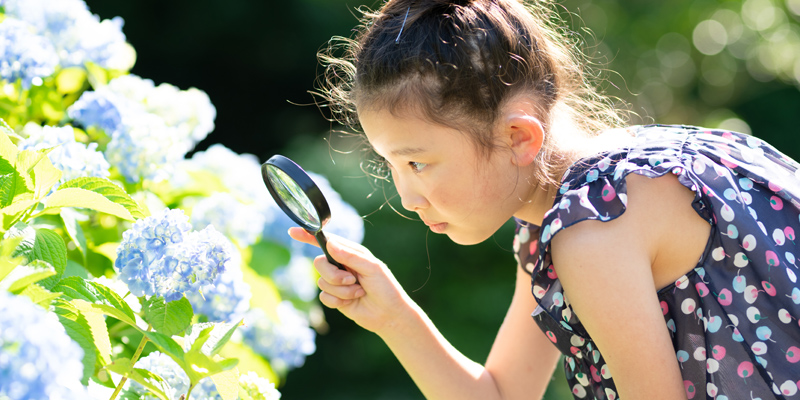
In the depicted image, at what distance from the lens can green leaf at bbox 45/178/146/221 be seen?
91 centimetres

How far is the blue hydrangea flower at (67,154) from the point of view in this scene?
111cm

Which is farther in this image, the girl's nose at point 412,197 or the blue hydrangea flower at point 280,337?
the blue hydrangea flower at point 280,337

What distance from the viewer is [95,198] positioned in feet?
3.02

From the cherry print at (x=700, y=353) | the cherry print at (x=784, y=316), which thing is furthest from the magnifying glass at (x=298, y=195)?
the cherry print at (x=784, y=316)

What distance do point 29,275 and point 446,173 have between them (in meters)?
0.87

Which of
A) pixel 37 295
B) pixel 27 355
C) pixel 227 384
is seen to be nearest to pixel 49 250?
pixel 37 295

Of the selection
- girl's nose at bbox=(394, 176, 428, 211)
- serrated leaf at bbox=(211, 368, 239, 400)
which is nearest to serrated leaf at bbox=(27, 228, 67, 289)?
serrated leaf at bbox=(211, 368, 239, 400)

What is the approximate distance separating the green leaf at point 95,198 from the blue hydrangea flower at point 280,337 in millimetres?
528

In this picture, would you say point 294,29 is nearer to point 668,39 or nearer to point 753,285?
point 668,39

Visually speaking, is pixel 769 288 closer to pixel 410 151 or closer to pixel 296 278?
pixel 410 151

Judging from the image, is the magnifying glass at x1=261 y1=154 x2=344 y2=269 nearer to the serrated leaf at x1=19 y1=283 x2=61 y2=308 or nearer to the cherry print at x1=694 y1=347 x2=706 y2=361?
the serrated leaf at x1=19 y1=283 x2=61 y2=308

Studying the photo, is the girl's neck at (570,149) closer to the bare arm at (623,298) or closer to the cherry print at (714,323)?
the bare arm at (623,298)

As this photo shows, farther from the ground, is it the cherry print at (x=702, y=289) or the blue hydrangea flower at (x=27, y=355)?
the blue hydrangea flower at (x=27, y=355)

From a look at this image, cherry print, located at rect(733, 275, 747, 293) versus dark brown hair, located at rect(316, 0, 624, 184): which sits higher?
dark brown hair, located at rect(316, 0, 624, 184)
